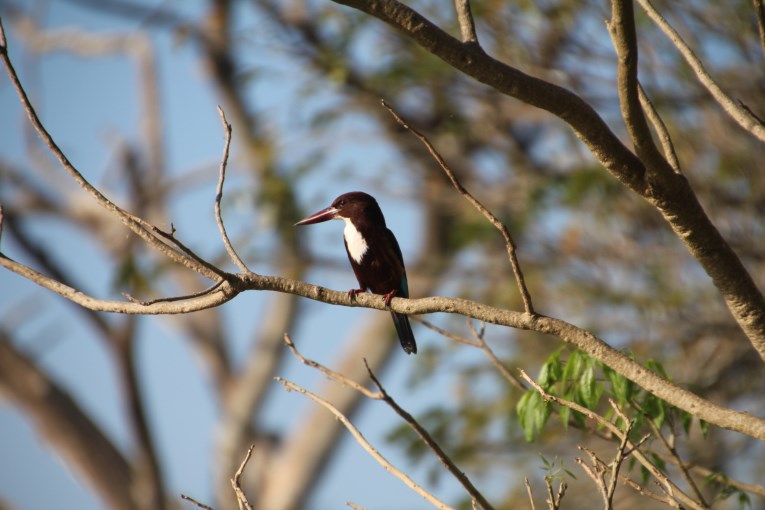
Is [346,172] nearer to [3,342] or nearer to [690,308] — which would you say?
[690,308]

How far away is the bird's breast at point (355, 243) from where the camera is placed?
391 centimetres

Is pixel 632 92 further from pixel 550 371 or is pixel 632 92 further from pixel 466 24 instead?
pixel 550 371

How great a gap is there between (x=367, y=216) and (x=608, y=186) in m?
2.41

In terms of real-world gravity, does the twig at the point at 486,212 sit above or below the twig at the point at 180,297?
above

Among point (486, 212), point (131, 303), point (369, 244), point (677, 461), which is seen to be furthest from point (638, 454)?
point (369, 244)

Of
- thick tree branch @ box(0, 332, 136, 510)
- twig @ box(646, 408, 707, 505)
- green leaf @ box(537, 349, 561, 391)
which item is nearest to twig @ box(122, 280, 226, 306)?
green leaf @ box(537, 349, 561, 391)

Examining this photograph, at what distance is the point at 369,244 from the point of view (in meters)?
3.90

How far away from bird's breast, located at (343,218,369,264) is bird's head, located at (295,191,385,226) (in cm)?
4

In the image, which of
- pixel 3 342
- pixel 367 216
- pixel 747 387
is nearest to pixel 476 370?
pixel 747 387

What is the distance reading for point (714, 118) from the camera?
581cm

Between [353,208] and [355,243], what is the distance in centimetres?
16

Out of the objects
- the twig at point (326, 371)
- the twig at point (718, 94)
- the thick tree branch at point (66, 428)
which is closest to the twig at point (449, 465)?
the twig at point (326, 371)

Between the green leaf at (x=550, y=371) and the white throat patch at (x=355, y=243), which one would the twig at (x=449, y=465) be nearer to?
the green leaf at (x=550, y=371)

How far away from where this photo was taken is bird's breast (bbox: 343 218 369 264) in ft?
12.8
